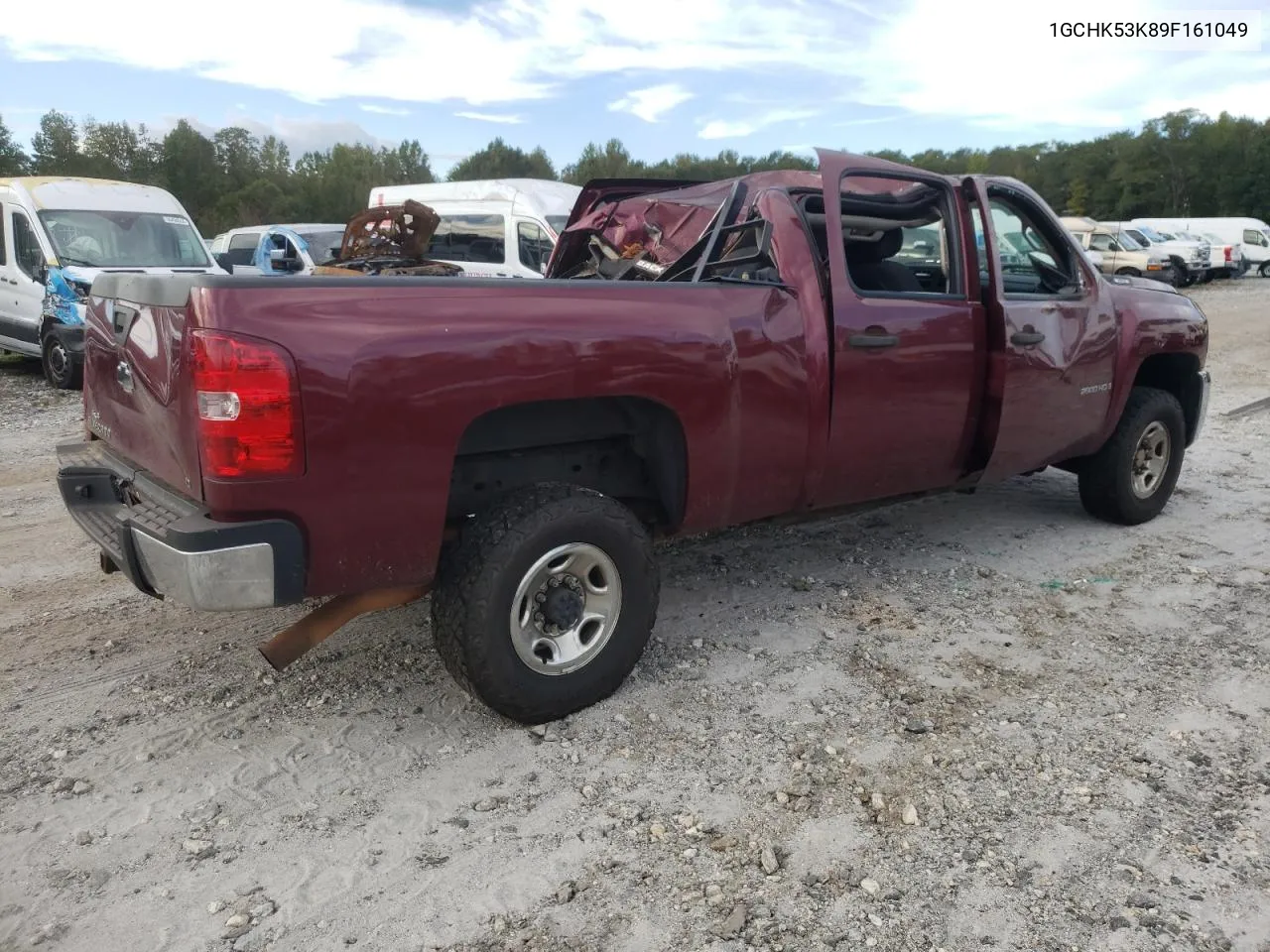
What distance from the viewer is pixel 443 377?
294cm

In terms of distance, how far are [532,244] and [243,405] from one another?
459 inches

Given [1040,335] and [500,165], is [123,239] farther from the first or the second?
[500,165]

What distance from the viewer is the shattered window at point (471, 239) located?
46.3 feet

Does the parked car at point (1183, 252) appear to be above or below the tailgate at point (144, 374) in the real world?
above

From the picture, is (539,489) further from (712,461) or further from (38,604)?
(38,604)

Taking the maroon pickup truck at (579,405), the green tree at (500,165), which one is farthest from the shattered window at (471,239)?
the green tree at (500,165)

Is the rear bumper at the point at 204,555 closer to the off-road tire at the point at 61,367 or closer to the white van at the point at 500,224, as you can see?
the off-road tire at the point at 61,367

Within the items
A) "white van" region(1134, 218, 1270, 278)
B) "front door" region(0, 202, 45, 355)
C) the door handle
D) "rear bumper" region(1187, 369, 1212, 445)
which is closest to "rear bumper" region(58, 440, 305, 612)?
the door handle

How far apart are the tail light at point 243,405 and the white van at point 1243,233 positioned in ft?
118

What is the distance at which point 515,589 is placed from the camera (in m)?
3.17

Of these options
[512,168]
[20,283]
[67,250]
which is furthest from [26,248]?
[512,168]

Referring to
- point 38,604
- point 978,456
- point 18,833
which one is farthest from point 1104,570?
point 38,604

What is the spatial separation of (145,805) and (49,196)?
10.5m

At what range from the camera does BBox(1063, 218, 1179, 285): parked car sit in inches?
1021
